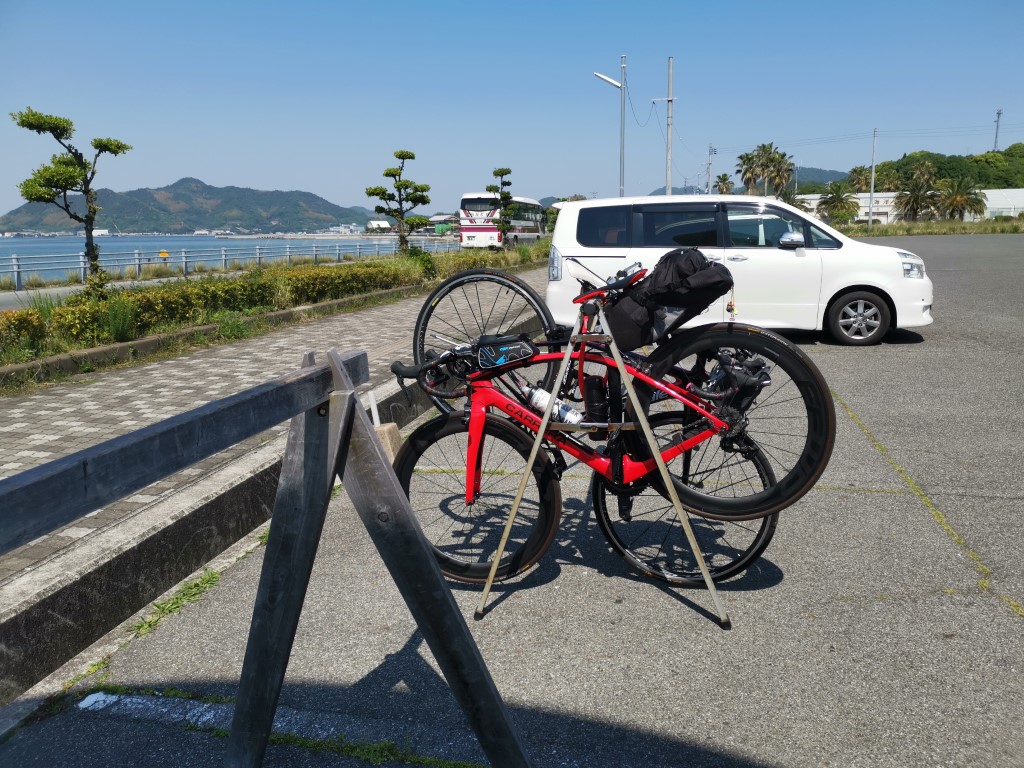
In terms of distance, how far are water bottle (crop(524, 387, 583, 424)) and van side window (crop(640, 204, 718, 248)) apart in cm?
671

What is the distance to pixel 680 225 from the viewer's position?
393 inches

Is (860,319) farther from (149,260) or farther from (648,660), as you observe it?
(149,260)

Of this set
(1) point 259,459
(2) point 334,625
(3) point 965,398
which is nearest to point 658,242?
(3) point 965,398

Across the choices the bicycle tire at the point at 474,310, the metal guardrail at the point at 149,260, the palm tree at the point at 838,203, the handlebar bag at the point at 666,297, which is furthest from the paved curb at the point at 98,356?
the palm tree at the point at 838,203

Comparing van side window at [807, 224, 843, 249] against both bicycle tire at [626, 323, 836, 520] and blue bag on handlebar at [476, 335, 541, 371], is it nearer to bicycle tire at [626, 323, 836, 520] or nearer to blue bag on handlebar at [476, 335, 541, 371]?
bicycle tire at [626, 323, 836, 520]

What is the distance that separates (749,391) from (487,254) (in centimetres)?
2285

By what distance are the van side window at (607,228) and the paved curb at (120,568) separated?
20.5 ft

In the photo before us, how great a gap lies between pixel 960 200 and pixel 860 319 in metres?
97.3

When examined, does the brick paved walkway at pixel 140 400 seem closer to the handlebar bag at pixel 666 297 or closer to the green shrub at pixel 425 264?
the handlebar bag at pixel 666 297

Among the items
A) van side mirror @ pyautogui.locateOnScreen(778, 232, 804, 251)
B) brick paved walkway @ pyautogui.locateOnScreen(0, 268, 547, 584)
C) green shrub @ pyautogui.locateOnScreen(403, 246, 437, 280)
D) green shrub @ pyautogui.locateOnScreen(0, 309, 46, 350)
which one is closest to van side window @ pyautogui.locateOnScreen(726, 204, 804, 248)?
van side mirror @ pyautogui.locateOnScreen(778, 232, 804, 251)

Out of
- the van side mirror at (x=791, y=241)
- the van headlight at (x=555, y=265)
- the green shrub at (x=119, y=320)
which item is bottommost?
the green shrub at (x=119, y=320)

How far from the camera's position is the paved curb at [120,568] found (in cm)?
298

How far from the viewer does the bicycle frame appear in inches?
135

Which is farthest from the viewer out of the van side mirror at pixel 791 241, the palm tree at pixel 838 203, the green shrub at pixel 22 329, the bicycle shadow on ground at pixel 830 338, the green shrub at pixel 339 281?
the palm tree at pixel 838 203
